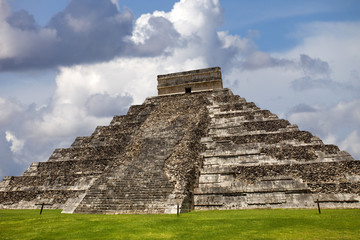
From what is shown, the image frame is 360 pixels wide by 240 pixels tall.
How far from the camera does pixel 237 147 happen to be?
15.9m

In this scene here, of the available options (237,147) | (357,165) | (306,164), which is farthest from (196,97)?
(357,165)

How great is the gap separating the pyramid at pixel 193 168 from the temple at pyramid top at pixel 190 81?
136 inches

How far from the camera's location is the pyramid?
42.3 feet

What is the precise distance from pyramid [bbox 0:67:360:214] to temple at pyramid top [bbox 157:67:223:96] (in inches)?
136

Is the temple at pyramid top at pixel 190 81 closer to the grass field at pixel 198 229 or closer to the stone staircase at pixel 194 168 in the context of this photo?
the stone staircase at pixel 194 168


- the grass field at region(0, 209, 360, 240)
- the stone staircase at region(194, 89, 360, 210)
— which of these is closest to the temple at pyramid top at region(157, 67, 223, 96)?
the stone staircase at region(194, 89, 360, 210)

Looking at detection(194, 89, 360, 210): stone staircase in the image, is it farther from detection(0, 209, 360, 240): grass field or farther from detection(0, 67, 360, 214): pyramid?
detection(0, 209, 360, 240): grass field

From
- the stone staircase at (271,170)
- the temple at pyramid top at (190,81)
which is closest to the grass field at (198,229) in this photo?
the stone staircase at (271,170)

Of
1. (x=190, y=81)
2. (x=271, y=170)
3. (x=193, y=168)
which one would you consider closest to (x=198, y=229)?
(x=193, y=168)

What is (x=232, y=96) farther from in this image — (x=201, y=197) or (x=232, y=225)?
(x=232, y=225)

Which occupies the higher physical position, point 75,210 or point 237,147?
point 237,147

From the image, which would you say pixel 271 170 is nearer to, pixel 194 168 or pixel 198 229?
pixel 194 168

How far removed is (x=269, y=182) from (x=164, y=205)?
15.8 feet

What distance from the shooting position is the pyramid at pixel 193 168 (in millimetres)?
12883
